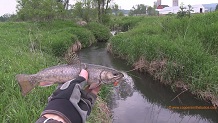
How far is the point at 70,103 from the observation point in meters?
1.84

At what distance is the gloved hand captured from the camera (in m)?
1.74

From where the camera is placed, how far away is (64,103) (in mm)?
1815

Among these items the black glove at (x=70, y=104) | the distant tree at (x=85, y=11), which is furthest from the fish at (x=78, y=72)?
the distant tree at (x=85, y=11)

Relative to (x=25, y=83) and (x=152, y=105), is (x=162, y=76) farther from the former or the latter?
(x=25, y=83)

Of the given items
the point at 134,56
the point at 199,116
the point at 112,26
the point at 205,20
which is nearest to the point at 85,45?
the point at 134,56

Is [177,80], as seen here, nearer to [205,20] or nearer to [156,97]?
[156,97]

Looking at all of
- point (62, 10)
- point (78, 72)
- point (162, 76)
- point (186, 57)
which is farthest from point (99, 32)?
point (78, 72)

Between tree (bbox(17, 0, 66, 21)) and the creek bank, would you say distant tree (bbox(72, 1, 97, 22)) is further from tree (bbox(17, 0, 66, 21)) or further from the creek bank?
the creek bank

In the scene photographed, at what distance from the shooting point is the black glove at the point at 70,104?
68.2 inches

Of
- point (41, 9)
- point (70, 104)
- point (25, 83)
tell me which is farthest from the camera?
point (41, 9)

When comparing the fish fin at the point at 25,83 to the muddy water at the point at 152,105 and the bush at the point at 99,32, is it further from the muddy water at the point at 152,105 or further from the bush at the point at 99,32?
the bush at the point at 99,32

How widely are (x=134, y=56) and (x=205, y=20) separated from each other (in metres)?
3.86

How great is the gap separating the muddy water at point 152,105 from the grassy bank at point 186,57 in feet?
1.24

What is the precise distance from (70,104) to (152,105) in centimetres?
591
